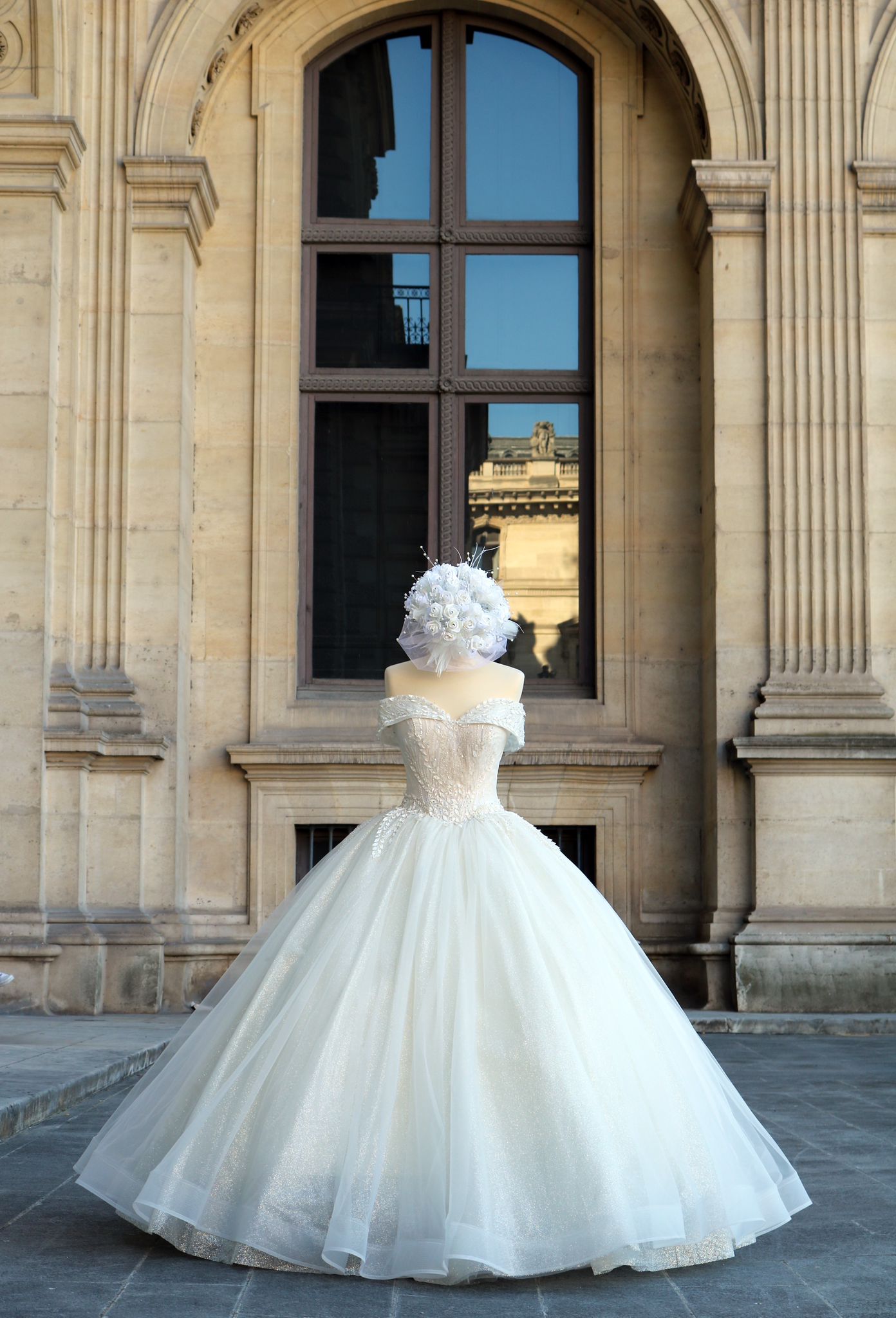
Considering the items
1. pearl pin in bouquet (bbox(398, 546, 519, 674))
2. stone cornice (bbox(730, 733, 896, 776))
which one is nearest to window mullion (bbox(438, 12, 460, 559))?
stone cornice (bbox(730, 733, 896, 776))

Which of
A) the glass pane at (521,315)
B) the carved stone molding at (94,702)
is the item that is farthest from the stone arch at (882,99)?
the carved stone molding at (94,702)

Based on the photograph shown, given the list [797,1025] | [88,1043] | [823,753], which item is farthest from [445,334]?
[88,1043]

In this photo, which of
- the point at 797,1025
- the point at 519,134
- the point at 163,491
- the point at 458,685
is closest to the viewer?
the point at 458,685

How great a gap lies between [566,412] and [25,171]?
450 centimetres

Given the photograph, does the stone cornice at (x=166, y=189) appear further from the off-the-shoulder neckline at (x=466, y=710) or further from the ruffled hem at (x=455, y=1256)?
the ruffled hem at (x=455, y=1256)

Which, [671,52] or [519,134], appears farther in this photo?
[519,134]

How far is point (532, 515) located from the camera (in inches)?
524

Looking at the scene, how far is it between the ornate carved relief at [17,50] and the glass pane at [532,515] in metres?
4.09

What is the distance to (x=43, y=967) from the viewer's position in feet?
36.4

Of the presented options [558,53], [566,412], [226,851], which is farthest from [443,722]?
[558,53]

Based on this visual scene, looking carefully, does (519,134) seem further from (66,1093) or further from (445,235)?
(66,1093)

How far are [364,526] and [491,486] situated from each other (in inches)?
42.1

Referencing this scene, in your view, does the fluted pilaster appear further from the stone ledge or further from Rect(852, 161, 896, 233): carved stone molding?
the stone ledge

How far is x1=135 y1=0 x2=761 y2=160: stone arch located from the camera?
12391mm
